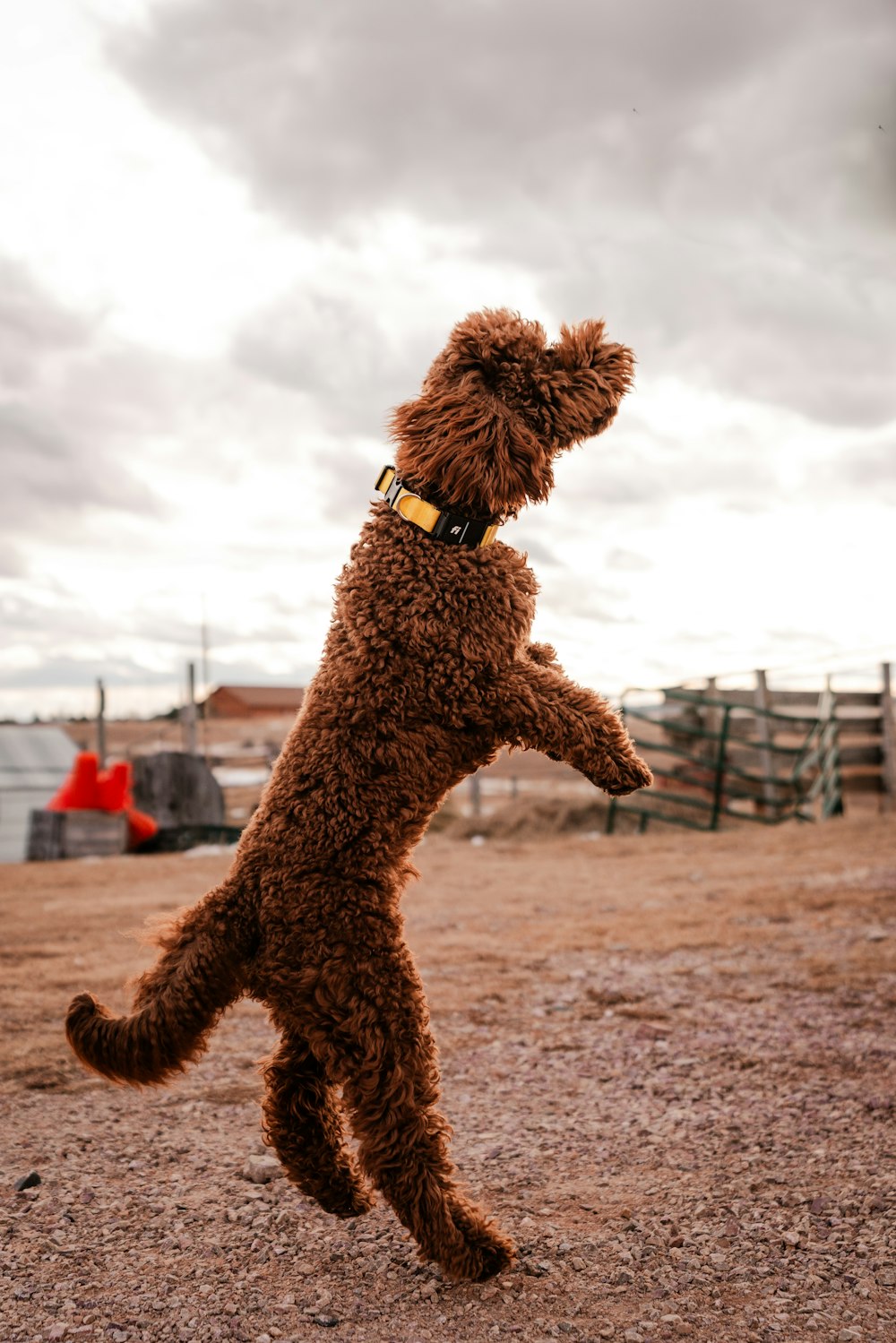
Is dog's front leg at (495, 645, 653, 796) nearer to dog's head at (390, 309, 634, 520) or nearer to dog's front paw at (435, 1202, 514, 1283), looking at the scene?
dog's head at (390, 309, 634, 520)

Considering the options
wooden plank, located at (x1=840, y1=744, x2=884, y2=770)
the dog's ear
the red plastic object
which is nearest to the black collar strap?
the dog's ear

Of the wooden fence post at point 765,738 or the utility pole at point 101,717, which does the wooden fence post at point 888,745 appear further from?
the utility pole at point 101,717

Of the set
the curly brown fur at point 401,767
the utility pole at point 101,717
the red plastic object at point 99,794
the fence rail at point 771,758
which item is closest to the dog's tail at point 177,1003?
the curly brown fur at point 401,767

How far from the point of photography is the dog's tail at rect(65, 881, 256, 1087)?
8.06 ft

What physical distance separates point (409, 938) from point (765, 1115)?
3.35 m

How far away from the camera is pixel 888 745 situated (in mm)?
13602

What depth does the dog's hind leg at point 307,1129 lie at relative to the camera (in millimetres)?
2641

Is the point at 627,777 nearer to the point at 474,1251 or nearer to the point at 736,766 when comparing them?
the point at 474,1251

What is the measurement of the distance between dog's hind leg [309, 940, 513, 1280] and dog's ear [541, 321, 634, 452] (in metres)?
1.27

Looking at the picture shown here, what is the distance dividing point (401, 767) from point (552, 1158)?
174 centimetres

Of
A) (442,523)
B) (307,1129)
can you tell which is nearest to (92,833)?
(307,1129)

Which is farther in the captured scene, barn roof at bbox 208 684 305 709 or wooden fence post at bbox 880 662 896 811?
barn roof at bbox 208 684 305 709

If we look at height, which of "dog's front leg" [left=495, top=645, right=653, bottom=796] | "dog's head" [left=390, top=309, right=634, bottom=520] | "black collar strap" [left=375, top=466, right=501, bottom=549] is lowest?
"dog's front leg" [left=495, top=645, right=653, bottom=796]

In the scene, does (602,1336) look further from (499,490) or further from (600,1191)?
(499,490)
